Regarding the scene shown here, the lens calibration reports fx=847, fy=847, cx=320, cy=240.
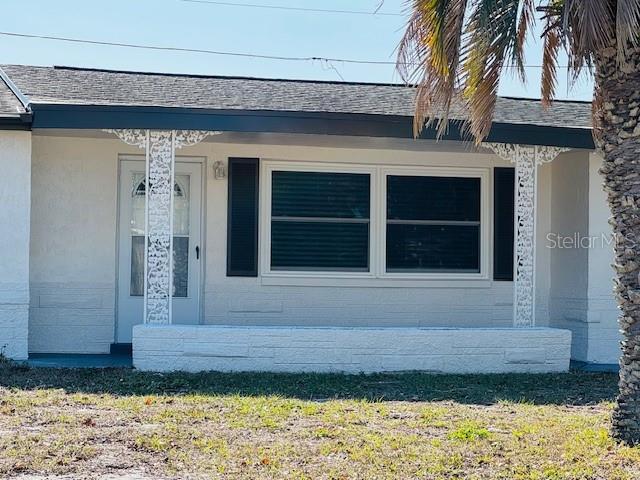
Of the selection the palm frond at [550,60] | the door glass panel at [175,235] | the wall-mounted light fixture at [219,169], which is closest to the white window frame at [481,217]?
the wall-mounted light fixture at [219,169]

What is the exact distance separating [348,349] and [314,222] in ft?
7.22

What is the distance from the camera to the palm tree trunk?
6.42 m

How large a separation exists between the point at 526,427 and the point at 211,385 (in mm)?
3246

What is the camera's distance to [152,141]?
9.59 m

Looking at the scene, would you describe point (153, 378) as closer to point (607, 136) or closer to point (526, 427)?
point (526, 427)

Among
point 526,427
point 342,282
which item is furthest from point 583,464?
point 342,282

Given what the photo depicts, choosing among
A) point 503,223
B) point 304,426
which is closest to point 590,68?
point 304,426

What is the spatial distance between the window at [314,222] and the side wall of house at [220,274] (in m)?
0.23

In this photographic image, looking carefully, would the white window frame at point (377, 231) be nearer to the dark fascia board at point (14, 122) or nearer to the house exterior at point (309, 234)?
the house exterior at point (309, 234)

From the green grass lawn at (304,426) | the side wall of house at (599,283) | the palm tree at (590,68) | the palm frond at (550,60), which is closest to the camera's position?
the green grass lawn at (304,426)

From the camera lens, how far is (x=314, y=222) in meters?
11.2

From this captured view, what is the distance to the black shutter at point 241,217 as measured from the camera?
36.1 ft

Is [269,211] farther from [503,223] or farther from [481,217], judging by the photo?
[503,223]

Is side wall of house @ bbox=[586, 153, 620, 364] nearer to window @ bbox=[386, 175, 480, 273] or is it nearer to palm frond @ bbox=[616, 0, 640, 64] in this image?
window @ bbox=[386, 175, 480, 273]
